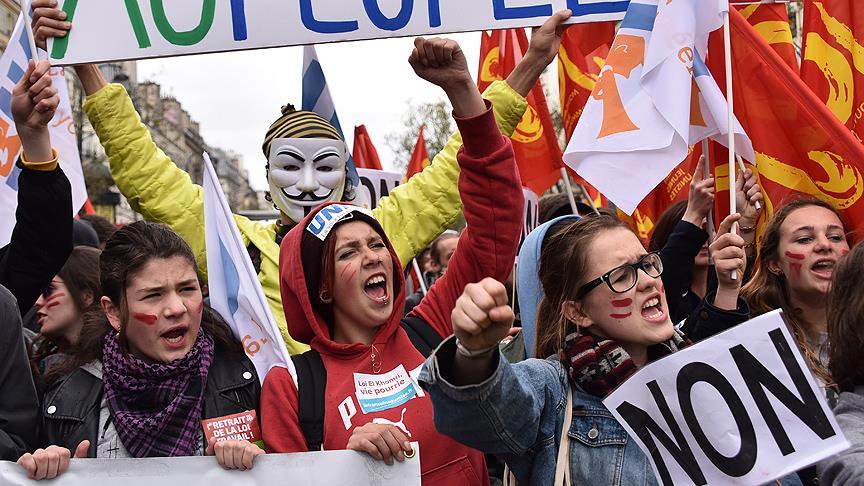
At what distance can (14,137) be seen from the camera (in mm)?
4898

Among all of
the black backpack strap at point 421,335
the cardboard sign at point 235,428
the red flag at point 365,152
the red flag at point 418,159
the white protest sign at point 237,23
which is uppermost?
the white protest sign at point 237,23

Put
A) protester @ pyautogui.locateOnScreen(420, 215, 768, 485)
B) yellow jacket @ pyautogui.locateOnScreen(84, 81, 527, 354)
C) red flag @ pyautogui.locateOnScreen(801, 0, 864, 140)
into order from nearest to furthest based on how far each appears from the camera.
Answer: protester @ pyautogui.locateOnScreen(420, 215, 768, 485) < yellow jacket @ pyautogui.locateOnScreen(84, 81, 527, 354) < red flag @ pyautogui.locateOnScreen(801, 0, 864, 140)

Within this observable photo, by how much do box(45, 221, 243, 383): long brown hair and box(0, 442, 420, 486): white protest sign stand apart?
1.92 ft

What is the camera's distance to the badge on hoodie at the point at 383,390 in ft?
9.45

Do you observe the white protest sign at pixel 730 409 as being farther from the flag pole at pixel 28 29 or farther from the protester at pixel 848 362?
the flag pole at pixel 28 29

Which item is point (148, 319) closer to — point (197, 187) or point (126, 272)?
point (126, 272)

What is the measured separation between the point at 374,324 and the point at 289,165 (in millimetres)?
1374

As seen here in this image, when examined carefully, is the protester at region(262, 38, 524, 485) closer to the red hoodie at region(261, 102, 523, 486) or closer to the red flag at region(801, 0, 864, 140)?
the red hoodie at region(261, 102, 523, 486)

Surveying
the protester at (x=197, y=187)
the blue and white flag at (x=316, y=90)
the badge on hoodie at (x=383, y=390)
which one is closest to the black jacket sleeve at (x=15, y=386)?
the badge on hoodie at (x=383, y=390)

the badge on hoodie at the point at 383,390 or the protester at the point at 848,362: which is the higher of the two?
the protester at the point at 848,362

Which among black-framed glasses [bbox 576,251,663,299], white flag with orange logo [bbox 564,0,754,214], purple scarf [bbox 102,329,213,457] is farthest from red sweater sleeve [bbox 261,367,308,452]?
white flag with orange logo [bbox 564,0,754,214]

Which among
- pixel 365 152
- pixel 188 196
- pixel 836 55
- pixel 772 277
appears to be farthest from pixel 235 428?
pixel 365 152

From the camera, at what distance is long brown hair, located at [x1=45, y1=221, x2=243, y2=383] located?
3270 millimetres

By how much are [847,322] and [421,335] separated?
117 centimetres
